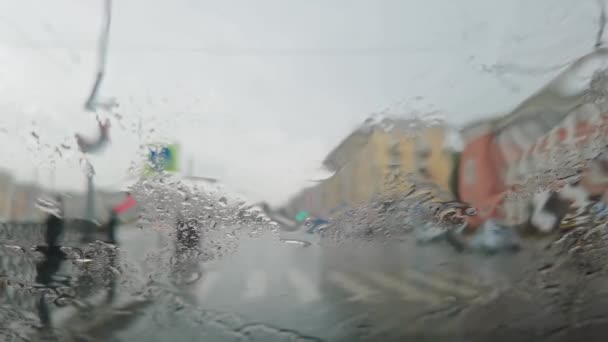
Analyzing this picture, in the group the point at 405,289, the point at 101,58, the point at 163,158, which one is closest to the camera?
the point at 101,58

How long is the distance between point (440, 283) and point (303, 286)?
2.41 ft

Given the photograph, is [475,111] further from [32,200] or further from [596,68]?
[32,200]

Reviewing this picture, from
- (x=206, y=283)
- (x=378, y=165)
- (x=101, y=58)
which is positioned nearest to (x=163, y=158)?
(x=101, y=58)

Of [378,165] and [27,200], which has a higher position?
[378,165]

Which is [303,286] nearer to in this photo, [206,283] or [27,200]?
[206,283]

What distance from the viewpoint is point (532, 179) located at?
3.27 m

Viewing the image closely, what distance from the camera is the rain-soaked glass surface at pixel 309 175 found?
3.05m

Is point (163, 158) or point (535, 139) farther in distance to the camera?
point (535, 139)

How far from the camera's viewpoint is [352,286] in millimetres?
3248

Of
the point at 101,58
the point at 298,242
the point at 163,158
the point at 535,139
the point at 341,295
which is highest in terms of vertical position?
the point at 101,58

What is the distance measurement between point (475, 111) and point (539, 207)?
2.12 ft

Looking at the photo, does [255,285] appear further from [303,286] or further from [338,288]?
[338,288]

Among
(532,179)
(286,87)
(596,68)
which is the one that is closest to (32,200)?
(286,87)

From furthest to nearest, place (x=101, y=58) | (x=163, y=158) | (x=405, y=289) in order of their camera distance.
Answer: (x=405, y=289) → (x=163, y=158) → (x=101, y=58)
